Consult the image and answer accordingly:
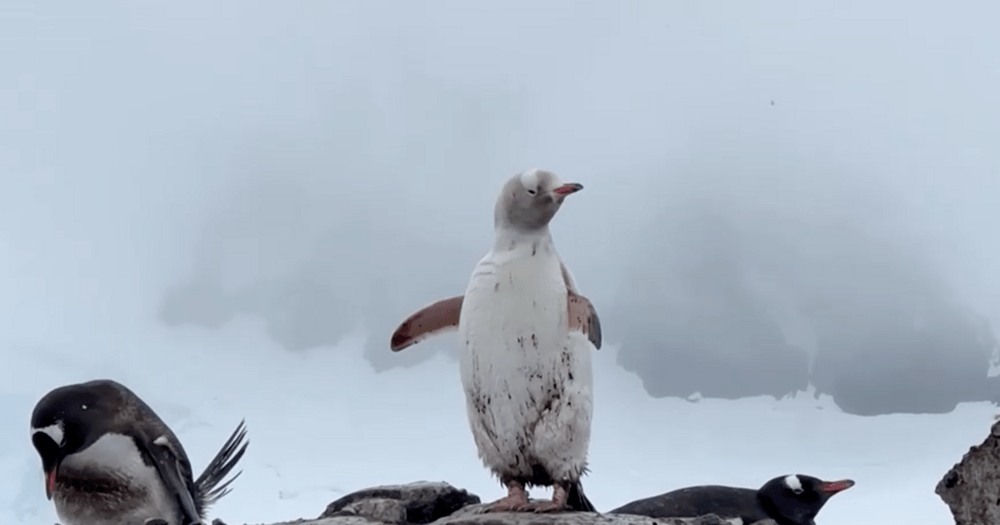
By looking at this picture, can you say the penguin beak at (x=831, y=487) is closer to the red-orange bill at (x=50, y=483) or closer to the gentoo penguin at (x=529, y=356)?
the gentoo penguin at (x=529, y=356)

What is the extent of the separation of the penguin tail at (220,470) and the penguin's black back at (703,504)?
1.58 m

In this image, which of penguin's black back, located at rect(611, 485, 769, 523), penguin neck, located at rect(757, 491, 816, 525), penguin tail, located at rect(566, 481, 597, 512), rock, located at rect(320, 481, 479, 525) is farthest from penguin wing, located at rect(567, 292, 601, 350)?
penguin neck, located at rect(757, 491, 816, 525)

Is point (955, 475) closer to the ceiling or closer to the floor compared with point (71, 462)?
closer to the floor

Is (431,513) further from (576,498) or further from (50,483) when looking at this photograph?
(50,483)

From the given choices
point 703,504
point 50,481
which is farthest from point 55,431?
point 703,504

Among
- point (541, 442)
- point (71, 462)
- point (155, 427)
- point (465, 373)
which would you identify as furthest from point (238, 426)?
point (541, 442)

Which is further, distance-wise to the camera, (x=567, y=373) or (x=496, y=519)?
(x=567, y=373)

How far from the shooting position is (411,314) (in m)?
4.21

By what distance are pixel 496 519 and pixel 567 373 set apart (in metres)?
0.61

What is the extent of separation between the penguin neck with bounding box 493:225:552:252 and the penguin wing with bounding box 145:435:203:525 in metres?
1.37

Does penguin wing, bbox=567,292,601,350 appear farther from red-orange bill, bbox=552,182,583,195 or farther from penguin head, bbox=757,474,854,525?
penguin head, bbox=757,474,854,525

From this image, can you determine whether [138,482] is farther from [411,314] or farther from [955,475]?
[955,475]

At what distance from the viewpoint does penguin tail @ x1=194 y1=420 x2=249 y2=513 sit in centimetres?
403

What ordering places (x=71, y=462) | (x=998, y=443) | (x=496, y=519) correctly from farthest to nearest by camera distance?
(x=71, y=462) → (x=496, y=519) → (x=998, y=443)
